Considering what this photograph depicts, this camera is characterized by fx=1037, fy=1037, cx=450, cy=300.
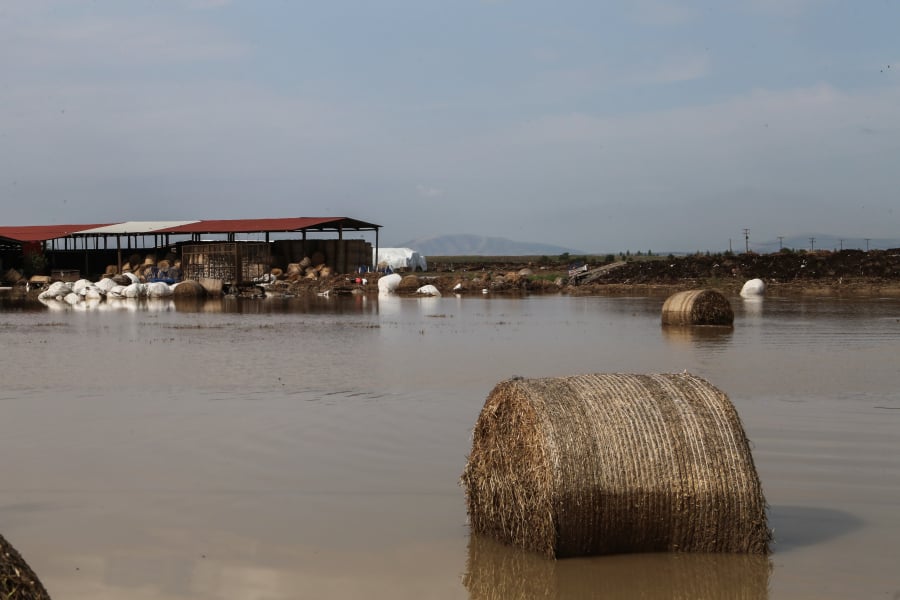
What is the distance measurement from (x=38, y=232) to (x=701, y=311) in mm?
56007

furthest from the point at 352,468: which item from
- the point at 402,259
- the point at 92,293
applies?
the point at 402,259

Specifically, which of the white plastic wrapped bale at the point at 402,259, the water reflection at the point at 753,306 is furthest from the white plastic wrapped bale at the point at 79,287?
the water reflection at the point at 753,306

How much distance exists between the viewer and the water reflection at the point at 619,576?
22.9 ft

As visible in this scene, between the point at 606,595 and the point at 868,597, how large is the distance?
1.70 meters

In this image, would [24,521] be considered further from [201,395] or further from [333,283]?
[333,283]

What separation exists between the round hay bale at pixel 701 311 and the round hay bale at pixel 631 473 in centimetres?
2092

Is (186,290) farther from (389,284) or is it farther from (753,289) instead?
(753,289)

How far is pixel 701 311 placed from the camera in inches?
1108

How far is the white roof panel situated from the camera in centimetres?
6838

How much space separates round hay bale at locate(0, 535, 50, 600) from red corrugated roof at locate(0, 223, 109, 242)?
66.8 m

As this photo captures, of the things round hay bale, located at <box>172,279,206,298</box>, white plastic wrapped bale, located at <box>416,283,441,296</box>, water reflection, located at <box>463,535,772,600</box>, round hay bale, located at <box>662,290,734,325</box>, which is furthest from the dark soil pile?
water reflection, located at <box>463,535,772,600</box>

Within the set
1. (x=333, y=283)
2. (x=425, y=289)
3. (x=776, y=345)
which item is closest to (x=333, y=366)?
(x=776, y=345)

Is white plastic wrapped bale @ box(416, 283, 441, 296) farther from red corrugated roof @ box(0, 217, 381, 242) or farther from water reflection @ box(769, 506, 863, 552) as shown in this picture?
water reflection @ box(769, 506, 863, 552)

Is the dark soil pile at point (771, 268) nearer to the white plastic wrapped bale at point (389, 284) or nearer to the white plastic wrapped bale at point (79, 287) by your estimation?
the white plastic wrapped bale at point (389, 284)
